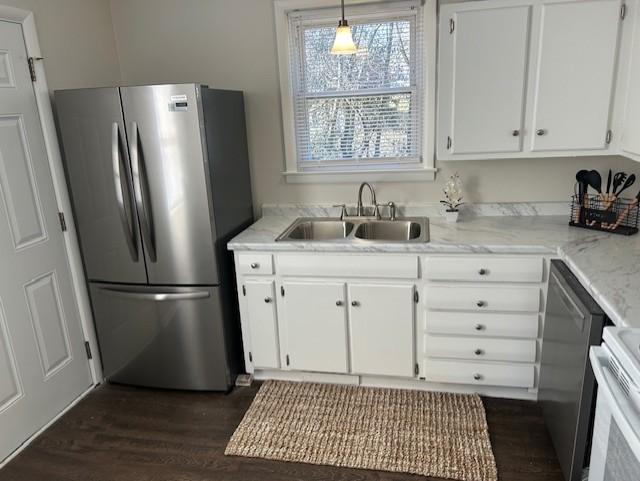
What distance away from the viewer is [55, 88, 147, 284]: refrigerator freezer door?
2508 millimetres

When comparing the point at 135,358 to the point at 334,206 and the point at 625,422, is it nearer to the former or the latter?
the point at 334,206

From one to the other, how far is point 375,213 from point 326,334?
84 centimetres

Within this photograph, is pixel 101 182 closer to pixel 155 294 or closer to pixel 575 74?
pixel 155 294

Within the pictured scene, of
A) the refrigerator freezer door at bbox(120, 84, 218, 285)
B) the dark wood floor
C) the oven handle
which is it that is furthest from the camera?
the refrigerator freezer door at bbox(120, 84, 218, 285)

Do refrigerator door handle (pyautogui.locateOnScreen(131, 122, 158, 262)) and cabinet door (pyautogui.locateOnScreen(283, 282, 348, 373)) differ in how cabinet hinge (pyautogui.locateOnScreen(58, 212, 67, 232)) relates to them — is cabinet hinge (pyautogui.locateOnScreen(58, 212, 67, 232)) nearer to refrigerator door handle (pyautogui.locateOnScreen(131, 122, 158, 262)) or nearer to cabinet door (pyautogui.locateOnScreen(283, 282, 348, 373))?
refrigerator door handle (pyautogui.locateOnScreen(131, 122, 158, 262))

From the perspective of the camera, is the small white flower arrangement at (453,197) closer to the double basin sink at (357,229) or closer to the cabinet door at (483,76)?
the double basin sink at (357,229)

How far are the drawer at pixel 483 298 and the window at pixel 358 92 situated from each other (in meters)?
0.88

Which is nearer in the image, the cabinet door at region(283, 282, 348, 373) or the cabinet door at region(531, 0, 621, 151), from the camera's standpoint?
the cabinet door at region(531, 0, 621, 151)

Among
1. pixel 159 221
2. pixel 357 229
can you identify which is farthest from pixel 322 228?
pixel 159 221

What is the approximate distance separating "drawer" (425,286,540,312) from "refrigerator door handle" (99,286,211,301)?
4.18ft

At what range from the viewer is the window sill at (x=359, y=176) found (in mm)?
3015

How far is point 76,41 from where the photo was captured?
283 cm

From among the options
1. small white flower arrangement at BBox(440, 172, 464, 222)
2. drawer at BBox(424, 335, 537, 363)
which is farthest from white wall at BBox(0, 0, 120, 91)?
drawer at BBox(424, 335, 537, 363)

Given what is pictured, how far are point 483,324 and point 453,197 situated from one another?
806 millimetres
